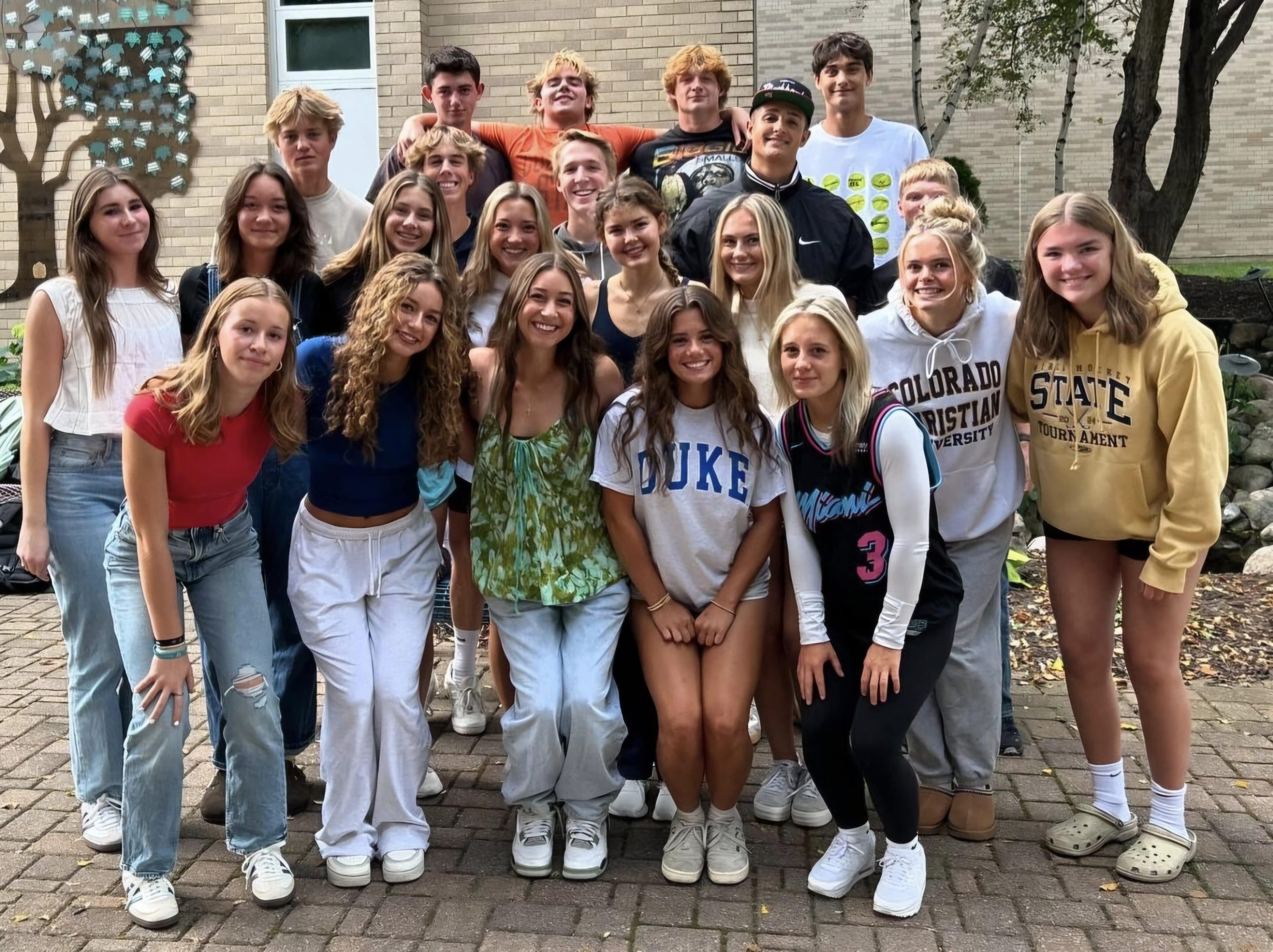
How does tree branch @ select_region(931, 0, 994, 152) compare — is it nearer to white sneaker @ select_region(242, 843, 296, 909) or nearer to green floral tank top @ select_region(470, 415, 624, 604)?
green floral tank top @ select_region(470, 415, 624, 604)

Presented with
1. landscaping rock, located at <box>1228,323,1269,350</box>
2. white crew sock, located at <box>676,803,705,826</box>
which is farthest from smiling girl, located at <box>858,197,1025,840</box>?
landscaping rock, located at <box>1228,323,1269,350</box>

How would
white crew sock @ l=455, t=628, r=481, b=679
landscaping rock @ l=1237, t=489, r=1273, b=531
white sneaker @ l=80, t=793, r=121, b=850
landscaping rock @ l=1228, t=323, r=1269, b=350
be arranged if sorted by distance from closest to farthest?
white sneaker @ l=80, t=793, r=121, b=850 → white crew sock @ l=455, t=628, r=481, b=679 → landscaping rock @ l=1237, t=489, r=1273, b=531 → landscaping rock @ l=1228, t=323, r=1269, b=350

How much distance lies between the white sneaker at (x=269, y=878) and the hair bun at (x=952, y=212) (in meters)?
2.89

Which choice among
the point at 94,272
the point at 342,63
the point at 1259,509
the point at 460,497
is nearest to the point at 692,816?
the point at 460,497

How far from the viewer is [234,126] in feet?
33.1

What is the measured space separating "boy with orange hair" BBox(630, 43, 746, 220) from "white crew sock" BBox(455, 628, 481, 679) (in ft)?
6.69

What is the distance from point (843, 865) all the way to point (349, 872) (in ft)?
5.00

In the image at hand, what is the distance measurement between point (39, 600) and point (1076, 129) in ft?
69.9

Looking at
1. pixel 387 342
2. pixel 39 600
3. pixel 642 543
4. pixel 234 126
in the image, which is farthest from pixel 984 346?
pixel 234 126

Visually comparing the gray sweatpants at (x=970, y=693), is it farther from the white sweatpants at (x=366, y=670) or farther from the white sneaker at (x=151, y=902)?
the white sneaker at (x=151, y=902)

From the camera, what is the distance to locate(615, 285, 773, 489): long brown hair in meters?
3.67

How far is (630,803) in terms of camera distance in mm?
4117

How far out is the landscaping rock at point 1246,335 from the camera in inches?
527

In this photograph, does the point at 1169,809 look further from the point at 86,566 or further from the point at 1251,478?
the point at 1251,478
